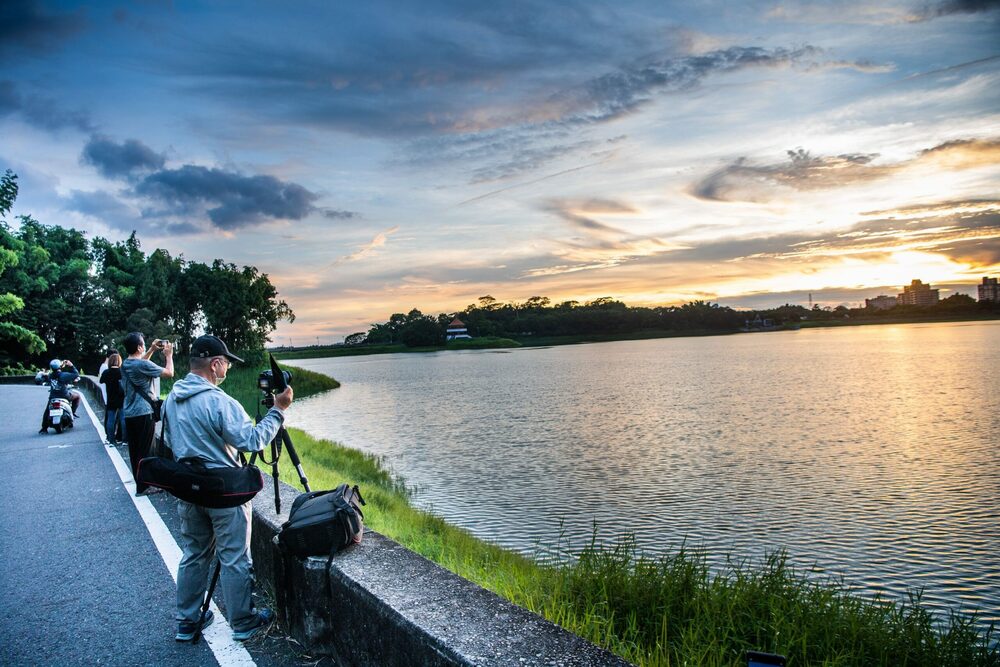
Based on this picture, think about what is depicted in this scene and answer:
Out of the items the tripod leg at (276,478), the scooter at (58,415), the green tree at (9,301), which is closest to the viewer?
the tripod leg at (276,478)

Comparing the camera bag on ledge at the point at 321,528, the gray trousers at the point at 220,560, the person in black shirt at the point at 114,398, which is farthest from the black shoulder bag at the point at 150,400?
the camera bag on ledge at the point at 321,528

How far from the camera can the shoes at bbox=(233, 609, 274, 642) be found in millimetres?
3979

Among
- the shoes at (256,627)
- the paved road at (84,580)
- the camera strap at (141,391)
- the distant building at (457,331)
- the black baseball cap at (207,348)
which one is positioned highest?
the distant building at (457,331)

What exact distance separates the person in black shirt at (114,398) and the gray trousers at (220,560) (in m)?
7.97

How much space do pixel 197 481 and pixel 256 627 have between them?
40.6 inches

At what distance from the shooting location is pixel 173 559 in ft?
18.3

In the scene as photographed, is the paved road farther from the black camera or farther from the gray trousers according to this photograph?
the black camera

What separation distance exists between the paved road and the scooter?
5427 millimetres

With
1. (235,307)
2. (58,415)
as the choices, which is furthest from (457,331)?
(58,415)

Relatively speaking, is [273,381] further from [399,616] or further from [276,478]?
[399,616]

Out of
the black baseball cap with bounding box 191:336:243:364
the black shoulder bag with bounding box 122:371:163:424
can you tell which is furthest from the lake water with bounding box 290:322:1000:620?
the black baseball cap with bounding box 191:336:243:364

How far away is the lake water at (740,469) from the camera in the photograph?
10.9 m

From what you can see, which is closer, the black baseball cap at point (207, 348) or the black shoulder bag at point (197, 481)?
the black shoulder bag at point (197, 481)

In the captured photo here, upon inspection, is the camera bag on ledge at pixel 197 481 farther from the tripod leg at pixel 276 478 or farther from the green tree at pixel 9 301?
the green tree at pixel 9 301
